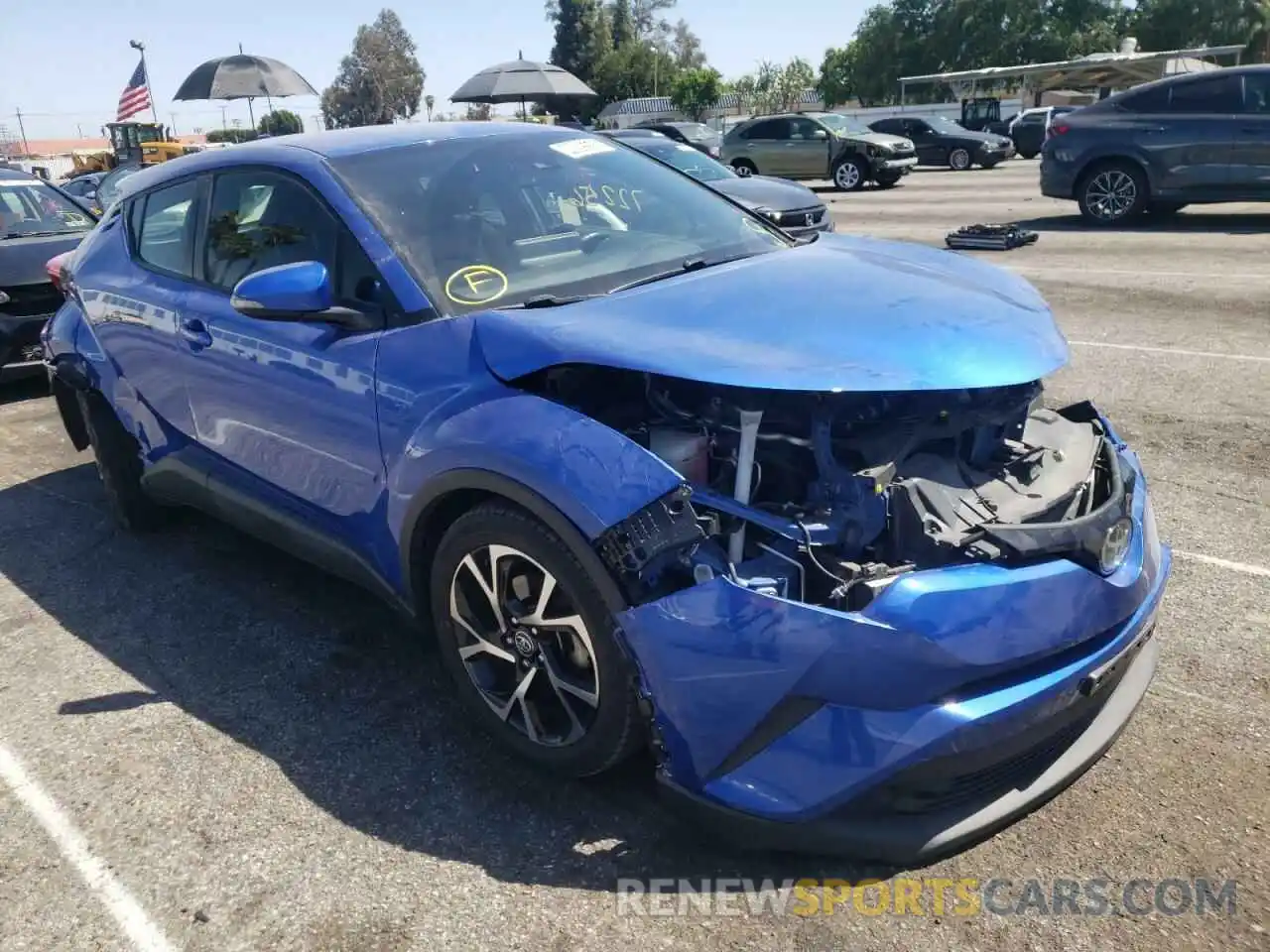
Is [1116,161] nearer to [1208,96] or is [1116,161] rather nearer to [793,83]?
→ [1208,96]

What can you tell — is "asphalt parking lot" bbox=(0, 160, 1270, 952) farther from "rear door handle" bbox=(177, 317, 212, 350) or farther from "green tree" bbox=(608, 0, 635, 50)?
"green tree" bbox=(608, 0, 635, 50)

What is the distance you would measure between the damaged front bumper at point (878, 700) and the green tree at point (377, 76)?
79.6 metres

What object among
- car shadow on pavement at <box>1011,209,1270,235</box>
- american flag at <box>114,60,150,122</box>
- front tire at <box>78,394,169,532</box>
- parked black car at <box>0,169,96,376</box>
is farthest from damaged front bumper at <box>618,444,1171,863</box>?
american flag at <box>114,60,150,122</box>

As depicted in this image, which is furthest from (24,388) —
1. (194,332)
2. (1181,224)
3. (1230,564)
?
(1181,224)

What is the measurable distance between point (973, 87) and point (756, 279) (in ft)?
195

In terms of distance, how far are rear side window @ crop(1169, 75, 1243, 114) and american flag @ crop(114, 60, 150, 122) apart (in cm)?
2815

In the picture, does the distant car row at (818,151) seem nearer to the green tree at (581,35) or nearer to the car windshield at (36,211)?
the car windshield at (36,211)

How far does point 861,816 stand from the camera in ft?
7.43

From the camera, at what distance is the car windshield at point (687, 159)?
12.0 meters

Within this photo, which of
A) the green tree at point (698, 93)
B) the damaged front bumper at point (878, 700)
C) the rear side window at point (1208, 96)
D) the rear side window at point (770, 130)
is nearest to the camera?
the damaged front bumper at point (878, 700)

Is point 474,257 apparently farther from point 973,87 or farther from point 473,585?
point 973,87

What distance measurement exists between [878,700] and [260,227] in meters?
2.78

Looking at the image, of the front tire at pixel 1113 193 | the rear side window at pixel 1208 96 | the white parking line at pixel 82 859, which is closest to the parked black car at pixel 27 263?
the white parking line at pixel 82 859

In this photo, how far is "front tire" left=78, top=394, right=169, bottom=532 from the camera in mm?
Answer: 4711
